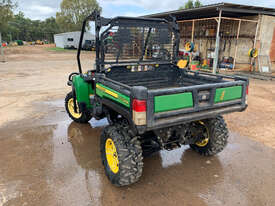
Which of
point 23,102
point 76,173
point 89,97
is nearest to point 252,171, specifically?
point 76,173

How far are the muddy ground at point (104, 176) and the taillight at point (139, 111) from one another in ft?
3.36

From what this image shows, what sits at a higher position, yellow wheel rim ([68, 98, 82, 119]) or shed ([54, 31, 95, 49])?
shed ([54, 31, 95, 49])

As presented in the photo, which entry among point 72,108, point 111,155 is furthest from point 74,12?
point 111,155

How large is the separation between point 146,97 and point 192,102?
0.65 meters

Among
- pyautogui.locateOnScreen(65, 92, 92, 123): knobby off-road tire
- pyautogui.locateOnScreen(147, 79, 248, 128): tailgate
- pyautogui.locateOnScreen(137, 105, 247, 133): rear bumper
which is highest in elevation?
pyautogui.locateOnScreen(147, 79, 248, 128): tailgate

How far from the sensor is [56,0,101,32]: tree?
48850 mm

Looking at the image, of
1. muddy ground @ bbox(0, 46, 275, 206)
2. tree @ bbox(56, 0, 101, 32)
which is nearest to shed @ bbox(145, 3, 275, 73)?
muddy ground @ bbox(0, 46, 275, 206)

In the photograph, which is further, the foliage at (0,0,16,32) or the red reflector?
the foliage at (0,0,16,32)

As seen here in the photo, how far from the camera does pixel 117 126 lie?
9.35 feet

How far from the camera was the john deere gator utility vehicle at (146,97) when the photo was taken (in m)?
2.38

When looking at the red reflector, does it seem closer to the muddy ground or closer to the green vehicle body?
the green vehicle body

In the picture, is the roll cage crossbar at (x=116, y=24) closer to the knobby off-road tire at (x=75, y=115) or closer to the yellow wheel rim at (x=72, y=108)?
the knobby off-road tire at (x=75, y=115)

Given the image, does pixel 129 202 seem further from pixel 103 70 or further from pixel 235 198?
pixel 103 70

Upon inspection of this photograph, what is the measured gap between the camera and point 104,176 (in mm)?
3045
